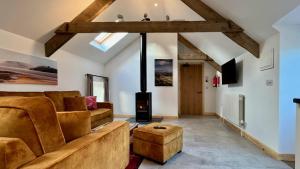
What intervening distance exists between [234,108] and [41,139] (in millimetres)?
4979

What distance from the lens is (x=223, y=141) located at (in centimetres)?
396

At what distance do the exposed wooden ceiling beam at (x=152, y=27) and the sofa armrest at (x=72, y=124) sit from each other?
2.80 meters

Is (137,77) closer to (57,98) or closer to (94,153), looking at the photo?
(57,98)

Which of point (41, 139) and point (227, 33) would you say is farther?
point (227, 33)

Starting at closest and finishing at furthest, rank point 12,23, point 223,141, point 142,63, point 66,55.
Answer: point 12,23
point 223,141
point 66,55
point 142,63

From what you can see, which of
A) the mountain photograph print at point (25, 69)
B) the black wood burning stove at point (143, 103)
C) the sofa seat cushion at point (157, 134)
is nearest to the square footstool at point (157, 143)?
the sofa seat cushion at point (157, 134)

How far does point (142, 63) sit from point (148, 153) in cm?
366

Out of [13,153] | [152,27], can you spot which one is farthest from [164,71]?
[13,153]

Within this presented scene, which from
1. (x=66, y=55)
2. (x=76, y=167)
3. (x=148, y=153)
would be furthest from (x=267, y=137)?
(x=66, y=55)

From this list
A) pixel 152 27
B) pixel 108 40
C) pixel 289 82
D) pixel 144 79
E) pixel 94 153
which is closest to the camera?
pixel 94 153

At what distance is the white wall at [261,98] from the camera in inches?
123

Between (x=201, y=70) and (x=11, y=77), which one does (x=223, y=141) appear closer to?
(x=11, y=77)

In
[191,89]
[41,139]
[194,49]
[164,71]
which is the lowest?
[41,139]

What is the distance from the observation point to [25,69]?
377 centimetres
